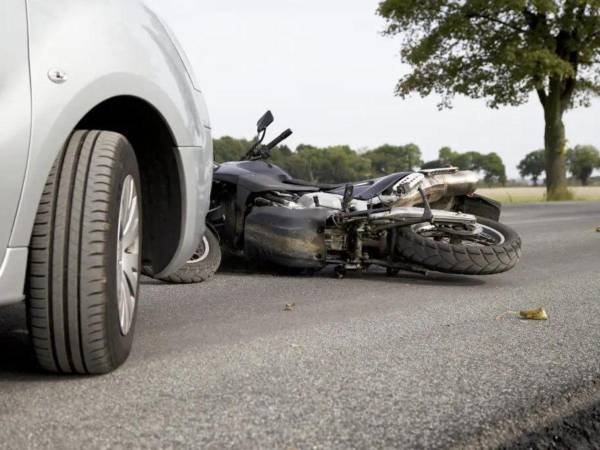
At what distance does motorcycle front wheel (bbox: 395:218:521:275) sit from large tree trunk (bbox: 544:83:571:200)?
20907mm

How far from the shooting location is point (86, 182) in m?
2.57

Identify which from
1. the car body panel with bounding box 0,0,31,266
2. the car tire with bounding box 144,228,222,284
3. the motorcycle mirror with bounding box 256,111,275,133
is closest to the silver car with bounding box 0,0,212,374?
the car body panel with bounding box 0,0,31,266

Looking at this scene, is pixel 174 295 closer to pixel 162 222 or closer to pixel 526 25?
pixel 162 222

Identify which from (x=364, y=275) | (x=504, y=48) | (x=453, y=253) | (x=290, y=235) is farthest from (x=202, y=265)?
(x=504, y=48)

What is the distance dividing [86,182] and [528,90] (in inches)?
987

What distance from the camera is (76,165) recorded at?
2561 mm

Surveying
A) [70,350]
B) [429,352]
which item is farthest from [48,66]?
[429,352]

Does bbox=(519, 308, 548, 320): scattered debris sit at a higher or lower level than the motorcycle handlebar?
lower

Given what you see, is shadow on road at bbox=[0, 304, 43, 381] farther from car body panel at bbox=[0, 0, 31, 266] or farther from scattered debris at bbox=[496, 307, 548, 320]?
scattered debris at bbox=[496, 307, 548, 320]

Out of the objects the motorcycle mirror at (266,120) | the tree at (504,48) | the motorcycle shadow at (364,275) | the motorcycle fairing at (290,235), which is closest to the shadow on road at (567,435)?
the motorcycle shadow at (364,275)

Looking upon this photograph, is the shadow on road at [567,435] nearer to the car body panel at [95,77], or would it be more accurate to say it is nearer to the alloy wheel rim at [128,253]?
the alloy wheel rim at [128,253]

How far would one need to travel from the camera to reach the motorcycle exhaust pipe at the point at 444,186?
6039mm

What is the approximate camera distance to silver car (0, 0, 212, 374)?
2.34m

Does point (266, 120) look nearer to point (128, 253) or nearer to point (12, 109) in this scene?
point (128, 253)
